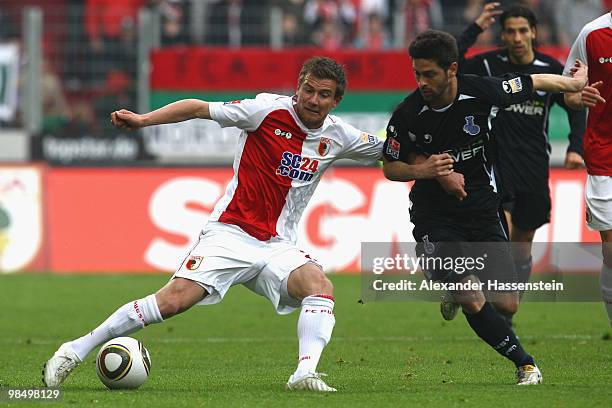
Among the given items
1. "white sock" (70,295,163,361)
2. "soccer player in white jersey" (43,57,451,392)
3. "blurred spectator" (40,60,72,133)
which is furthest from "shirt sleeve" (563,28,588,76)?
"blurred spectator" (40,60,72,133)

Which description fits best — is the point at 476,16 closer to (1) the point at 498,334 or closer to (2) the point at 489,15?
(2) the point at 489,15

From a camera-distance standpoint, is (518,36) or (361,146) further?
(518,36)

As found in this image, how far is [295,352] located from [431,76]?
332 cm

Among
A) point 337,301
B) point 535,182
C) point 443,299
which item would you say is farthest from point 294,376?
point 337,301

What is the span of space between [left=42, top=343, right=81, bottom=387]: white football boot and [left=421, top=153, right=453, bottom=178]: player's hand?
8.04ft

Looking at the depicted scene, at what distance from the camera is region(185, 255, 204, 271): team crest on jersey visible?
7750mm

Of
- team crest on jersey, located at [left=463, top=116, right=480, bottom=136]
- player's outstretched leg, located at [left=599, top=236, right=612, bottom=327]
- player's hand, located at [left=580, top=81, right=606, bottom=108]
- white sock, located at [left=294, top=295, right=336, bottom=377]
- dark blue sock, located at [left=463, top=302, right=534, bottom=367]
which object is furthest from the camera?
player's outstretched leg, located at [left=599, top=236, right=612, bottom=327]

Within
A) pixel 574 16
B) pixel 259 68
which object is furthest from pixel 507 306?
pixel 574 16

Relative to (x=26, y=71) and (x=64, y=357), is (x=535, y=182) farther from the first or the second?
→ (x=26, y=71)

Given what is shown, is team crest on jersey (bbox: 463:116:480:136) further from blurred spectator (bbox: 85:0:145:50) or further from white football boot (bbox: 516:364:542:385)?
blurred spectator (bbox: 85:0:145:50)

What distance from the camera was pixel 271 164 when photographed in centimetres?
805

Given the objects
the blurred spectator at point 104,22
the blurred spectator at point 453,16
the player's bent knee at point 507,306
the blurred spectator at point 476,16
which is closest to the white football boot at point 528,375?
the player's bent knee at point 507,306

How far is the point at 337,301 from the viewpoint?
14266mm

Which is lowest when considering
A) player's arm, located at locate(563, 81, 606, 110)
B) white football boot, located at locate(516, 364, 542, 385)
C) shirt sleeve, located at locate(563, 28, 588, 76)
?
white football boot, located at locate(516, 364, 542, 385)
